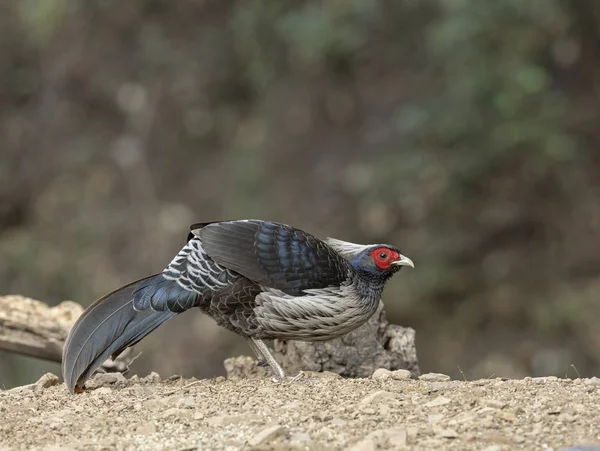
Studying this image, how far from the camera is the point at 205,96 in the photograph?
1288cm

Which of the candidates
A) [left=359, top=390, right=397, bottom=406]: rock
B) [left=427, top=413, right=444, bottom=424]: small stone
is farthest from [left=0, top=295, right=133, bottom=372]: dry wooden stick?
[left=427, top=413, right=444, bottom=424]: small stone

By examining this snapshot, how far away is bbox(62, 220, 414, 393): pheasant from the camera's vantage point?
5555 millimetres

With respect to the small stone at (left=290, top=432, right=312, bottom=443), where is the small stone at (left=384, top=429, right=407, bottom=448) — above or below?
below

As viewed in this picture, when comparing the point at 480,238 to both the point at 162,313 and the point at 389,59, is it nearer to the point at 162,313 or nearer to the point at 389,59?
the point at 389,59

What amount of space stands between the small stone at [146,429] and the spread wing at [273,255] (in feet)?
4.85

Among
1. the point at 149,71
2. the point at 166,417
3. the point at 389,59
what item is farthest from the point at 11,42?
the point at 166,417

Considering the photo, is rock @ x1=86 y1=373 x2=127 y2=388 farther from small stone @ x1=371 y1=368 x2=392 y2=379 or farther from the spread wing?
small stone @ x1=371 y1=368 x2=392 y2=379

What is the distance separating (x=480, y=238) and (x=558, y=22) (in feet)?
9.05

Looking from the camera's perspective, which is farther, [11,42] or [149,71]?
[11,42]

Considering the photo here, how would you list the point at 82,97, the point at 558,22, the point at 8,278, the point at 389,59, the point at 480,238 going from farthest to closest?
the point at 82,97, the point at 8,278, the point at 389,59, the point at 480,238, the point at 558,22

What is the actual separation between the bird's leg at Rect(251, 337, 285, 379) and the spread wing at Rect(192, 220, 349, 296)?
17.4 inches

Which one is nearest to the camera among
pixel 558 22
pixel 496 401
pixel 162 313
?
pixel 496 401

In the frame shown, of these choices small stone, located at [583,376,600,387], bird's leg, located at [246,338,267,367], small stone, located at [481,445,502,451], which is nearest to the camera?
small stone, located at [481,445,502,451]

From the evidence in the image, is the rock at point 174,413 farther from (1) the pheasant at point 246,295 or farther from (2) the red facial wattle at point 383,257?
(2) the red facial wattle at point 383,257
